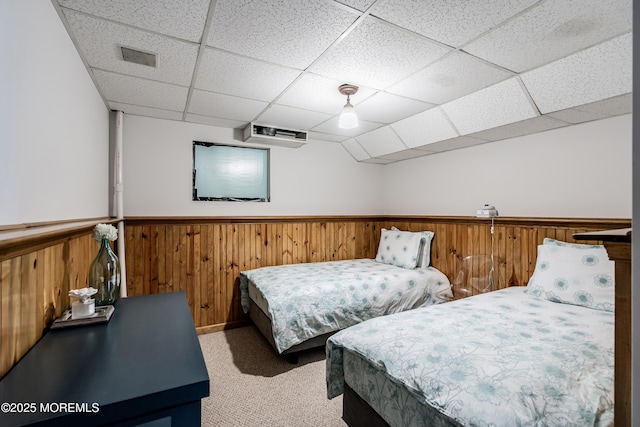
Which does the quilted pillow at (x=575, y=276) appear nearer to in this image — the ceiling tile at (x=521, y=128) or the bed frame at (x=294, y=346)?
the ceiling tile at (x=521, y=128)

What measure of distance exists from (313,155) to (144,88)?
6.90ft

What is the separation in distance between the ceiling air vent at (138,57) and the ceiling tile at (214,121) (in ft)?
3.56

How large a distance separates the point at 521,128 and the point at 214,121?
298 cm

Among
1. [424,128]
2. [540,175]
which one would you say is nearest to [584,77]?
[540,175]

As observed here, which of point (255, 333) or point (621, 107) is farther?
point (255, 333)

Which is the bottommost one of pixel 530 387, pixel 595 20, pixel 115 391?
pixel 530 387

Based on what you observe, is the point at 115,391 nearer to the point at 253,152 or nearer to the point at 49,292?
the point at 49,292

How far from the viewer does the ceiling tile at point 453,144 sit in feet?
9.91

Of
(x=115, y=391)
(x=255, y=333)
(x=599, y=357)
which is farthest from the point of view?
(x=255, y=333)

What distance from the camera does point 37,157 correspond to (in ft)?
4.00

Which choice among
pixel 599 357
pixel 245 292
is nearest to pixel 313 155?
pixel 245 292

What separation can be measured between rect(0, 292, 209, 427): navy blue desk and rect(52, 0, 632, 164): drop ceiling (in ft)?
4.94

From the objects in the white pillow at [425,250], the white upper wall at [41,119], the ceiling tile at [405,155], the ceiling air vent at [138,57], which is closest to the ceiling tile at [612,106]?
the ceiling tile at [405,155]

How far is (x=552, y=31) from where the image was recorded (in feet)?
5.16
